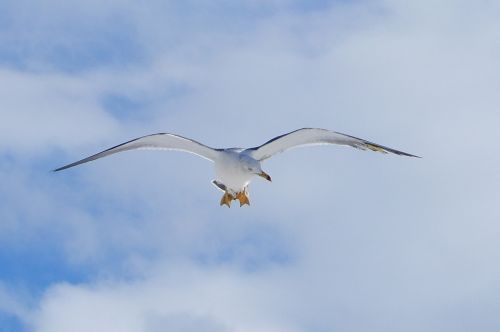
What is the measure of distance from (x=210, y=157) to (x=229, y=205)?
9.50 ft

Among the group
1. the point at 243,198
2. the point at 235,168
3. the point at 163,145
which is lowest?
the point at 235,168

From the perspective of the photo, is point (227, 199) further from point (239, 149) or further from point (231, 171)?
point (231, 171)

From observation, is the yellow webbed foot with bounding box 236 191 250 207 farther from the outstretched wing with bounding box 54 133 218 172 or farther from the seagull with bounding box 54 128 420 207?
the outstretched wing with bounding box 54 133 218 172

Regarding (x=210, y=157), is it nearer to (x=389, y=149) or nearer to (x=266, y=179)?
(x=266, y=179)

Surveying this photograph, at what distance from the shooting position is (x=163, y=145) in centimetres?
3425

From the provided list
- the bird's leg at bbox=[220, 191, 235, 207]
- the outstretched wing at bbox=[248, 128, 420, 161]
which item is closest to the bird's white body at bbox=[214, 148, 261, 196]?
the outstretched wing at bbox=[248, 128, 420, 161]

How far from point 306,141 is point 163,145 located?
679cm

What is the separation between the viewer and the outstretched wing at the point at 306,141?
32812 millimetres

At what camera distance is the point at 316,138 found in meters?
33.5

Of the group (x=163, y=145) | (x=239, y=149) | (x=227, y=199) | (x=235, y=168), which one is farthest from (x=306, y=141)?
(x=163, y=145)

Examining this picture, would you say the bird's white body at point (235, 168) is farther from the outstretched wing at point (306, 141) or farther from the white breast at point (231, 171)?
the outstretched wing at point (306, 141)

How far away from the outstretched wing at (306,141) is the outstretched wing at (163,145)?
2.14m

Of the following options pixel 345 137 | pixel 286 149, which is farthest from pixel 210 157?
pixel 345 137

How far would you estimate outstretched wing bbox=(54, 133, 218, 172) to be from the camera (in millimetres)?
33094
